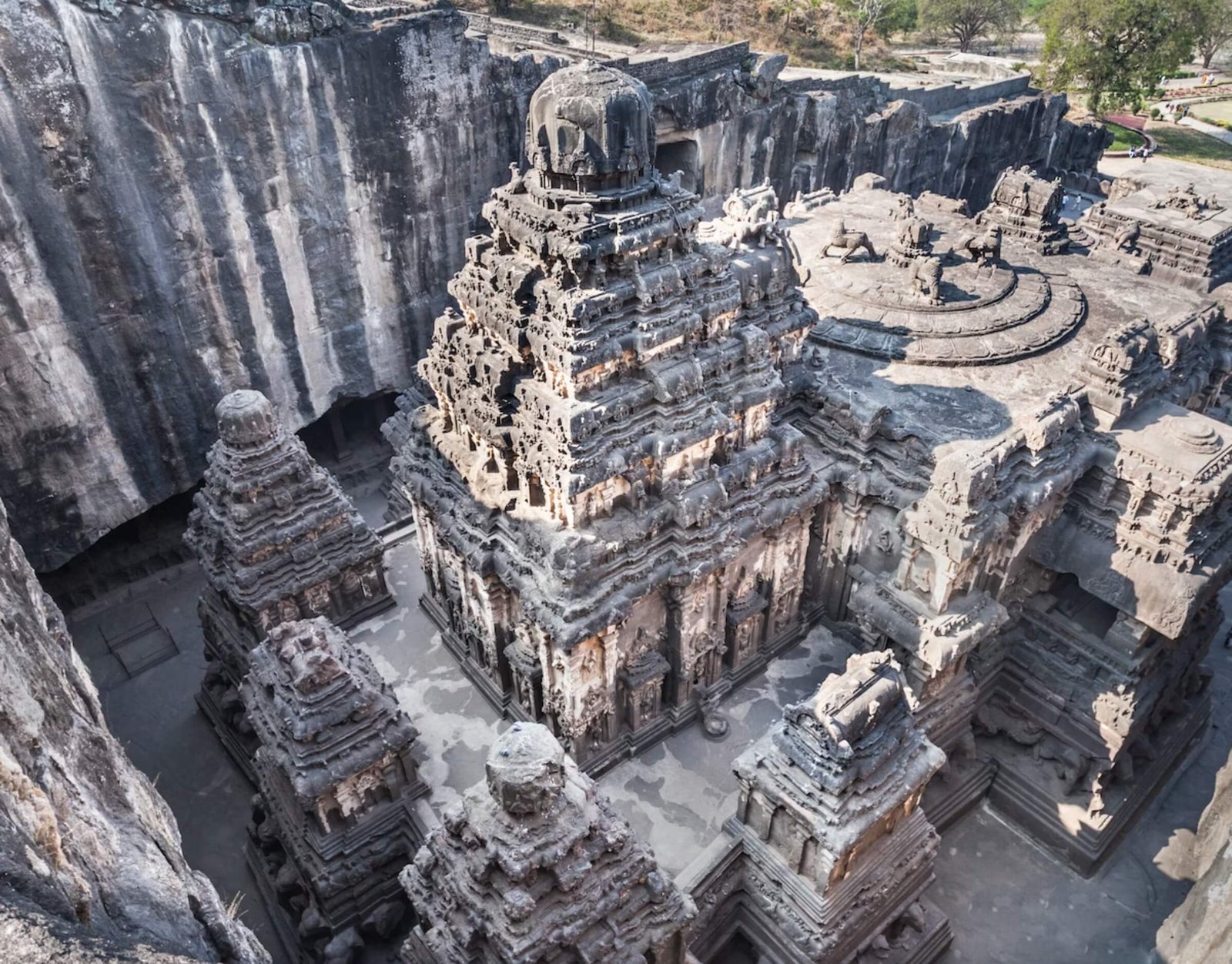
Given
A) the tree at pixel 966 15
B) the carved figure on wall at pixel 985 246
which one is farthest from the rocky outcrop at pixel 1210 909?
the tree at pixel 966 15

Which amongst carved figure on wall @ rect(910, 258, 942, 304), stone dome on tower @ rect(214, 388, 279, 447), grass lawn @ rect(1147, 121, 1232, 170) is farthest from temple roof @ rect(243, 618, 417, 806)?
grass lawn @ rect(1147, 121, 1232, 170)

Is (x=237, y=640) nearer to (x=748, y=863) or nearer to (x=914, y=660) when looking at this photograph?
(x=748, y=863)

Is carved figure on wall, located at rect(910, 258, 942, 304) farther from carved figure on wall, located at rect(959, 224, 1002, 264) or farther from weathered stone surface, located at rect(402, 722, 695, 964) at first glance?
weathered stone surface, located at rect(402, 722, 695, 964)

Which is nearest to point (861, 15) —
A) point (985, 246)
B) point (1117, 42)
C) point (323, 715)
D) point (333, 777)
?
point (1117, 42)

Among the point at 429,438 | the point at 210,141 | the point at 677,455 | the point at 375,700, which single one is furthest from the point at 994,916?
the point at 210,141

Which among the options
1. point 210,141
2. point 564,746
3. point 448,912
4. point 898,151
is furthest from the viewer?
point 898,151

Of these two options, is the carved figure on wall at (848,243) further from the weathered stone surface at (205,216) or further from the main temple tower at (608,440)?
the weathered stone surface at (205,216)

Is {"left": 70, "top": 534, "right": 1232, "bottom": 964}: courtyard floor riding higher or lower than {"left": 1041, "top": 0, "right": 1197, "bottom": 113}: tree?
lower
